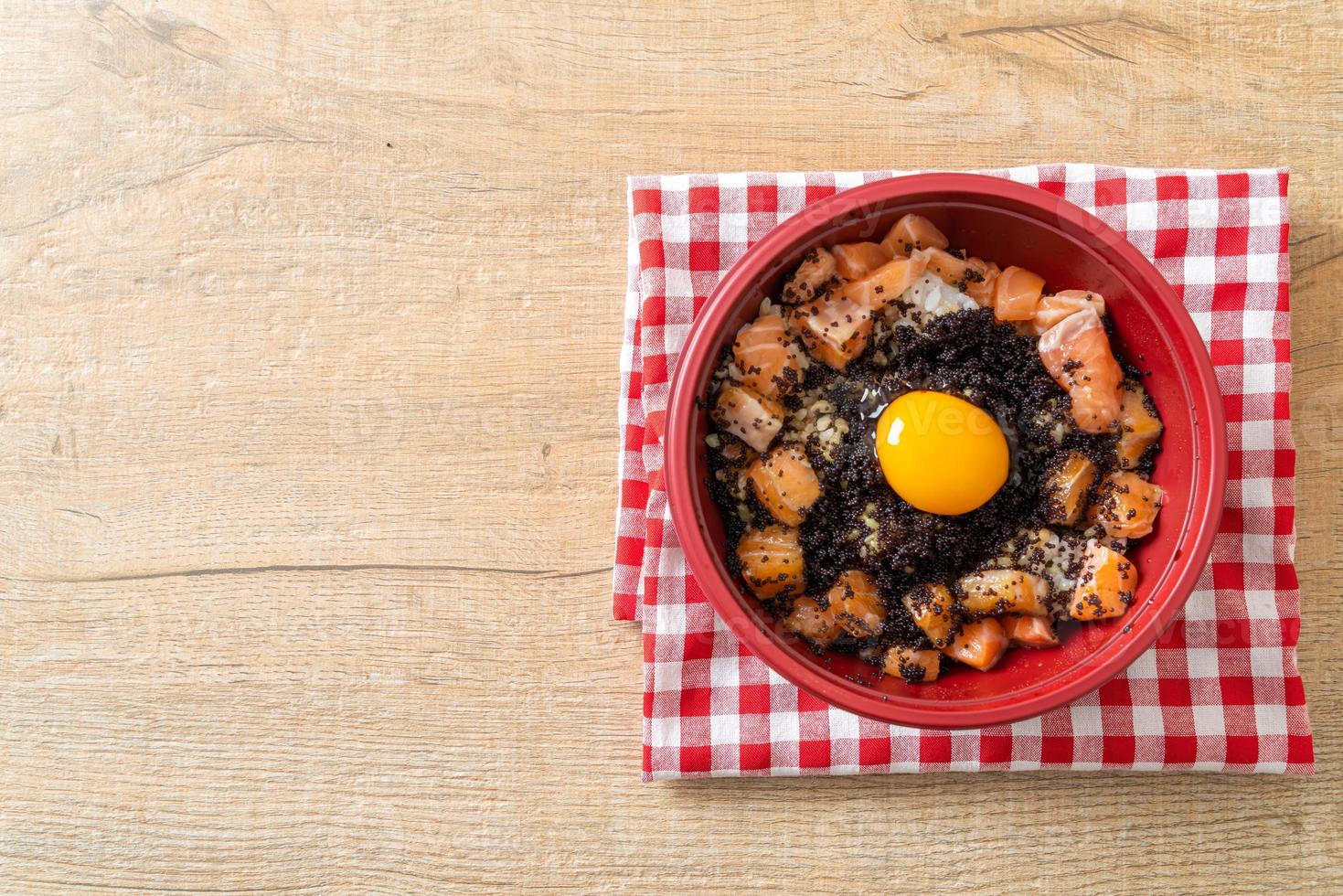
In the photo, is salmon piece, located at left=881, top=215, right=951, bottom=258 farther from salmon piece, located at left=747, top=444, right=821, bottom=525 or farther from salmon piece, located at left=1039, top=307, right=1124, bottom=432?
salmon piece, located at left=747, top=444, right=821, bottom=525

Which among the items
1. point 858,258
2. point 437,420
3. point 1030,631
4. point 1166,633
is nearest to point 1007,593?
point 1030,631

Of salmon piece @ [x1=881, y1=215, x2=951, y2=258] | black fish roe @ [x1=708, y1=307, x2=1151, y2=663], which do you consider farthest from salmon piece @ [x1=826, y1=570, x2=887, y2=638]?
salmon piece @ [x1=881, y1=215, x2=951, y2=258]

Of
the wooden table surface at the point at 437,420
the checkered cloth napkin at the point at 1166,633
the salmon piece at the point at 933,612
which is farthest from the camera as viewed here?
the wooden table surface at the point at 437,420

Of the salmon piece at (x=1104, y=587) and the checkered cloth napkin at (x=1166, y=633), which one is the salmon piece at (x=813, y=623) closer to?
the checkered cloth napkin at (x=1166, y=633)

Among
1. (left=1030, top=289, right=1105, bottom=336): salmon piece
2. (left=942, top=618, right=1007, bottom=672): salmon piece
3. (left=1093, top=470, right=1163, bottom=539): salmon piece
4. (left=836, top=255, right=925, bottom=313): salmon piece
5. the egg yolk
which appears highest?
(left=836, top=255, right=925, bottom=313): salmon piece

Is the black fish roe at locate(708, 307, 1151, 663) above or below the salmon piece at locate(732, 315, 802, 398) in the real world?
below

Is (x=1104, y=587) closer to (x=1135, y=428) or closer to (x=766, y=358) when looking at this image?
(x=1135, y=428)

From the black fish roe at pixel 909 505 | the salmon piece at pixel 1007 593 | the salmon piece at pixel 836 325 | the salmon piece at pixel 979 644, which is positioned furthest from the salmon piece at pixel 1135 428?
the salmon piece at pixel 836 325
